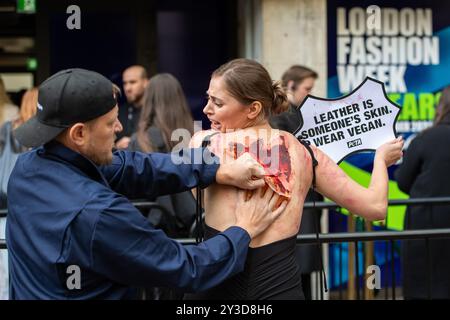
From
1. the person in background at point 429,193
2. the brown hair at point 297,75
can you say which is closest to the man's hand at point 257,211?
the person in background at point 429,193

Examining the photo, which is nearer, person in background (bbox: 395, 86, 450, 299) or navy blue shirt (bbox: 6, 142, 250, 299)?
navy blue shirt (bbox: 6, 142, 250, 299)

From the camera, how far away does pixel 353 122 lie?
343 centimetres

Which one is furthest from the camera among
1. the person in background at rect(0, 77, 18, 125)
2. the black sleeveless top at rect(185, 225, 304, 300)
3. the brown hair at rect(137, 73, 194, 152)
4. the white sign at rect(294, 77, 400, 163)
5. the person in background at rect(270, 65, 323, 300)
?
the person in background at rect(0, 77, 18, 125)

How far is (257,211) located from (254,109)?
0.40 meters

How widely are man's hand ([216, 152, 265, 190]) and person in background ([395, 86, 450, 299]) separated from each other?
11.4 ft

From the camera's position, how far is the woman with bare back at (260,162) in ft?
9.95

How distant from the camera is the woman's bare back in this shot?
119 inches

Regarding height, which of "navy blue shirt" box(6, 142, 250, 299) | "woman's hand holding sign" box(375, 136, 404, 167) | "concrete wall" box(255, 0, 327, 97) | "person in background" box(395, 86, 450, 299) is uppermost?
"concrete wall" box(255, 0, 327, 97)

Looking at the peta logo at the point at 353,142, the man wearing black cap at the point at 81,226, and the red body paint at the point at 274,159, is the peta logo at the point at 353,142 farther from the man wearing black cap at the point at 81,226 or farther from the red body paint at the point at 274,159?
the man wearing black cap at the point at 81,226

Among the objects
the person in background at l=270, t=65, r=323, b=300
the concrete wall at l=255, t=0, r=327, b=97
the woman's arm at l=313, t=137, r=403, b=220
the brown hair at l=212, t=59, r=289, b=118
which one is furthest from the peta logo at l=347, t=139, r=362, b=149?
the concrete wall at l=255, t=0, r=327, b=97

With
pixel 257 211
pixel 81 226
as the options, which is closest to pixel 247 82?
pixel 257 211

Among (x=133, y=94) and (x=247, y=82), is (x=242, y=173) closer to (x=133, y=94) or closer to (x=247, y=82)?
(x=247, y=82)

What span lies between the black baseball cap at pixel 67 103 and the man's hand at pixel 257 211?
2.02 feet

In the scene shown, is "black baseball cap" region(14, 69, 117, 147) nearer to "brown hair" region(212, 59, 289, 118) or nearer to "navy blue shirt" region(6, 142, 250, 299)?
"navy blue shirt" region(6, 142, 250, 299)
